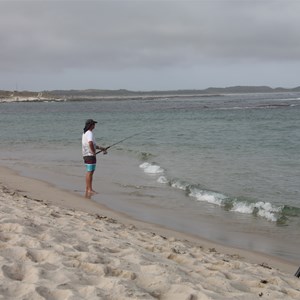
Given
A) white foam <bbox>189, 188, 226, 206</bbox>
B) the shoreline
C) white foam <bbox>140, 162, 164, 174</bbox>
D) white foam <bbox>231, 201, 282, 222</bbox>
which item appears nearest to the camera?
the shoreline

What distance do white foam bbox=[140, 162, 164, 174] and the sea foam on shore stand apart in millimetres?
7467

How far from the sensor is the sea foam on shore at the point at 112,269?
11.8 feet

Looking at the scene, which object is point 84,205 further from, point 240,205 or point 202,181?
point 202,181

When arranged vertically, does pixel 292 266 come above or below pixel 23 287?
below

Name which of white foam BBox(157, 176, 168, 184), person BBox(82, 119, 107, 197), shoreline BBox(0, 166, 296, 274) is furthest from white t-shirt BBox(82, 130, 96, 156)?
white foam BBox(157, 176, 168, 184)

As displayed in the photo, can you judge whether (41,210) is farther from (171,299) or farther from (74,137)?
(74,137)

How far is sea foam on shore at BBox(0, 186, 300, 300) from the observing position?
3.59 metres

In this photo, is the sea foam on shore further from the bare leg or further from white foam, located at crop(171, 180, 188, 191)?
white foam, located at crop(171, 180, 188, 191)

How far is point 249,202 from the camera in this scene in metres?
9.45

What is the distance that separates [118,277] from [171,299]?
557mm

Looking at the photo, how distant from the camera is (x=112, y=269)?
13.6 ft

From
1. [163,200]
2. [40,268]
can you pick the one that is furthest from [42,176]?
[40,268]

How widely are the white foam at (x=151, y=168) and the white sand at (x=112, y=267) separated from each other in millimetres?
7059

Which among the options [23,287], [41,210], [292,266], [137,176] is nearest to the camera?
[23,287]
